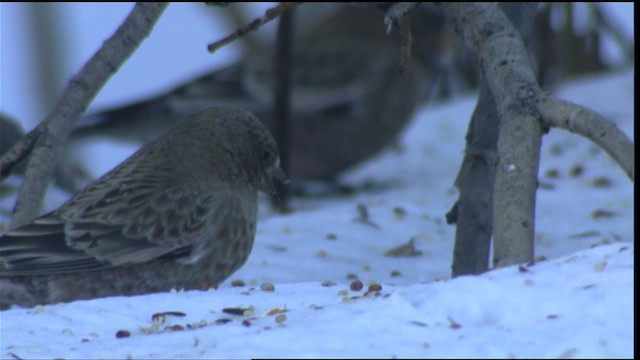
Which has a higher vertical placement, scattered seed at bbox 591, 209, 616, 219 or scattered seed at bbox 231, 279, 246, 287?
scattered seed at bbox 591, 209, 616, 219

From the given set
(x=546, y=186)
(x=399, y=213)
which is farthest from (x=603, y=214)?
(x=399, y=213)

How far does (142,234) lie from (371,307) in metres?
1.87

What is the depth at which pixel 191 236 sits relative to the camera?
15.7 ft

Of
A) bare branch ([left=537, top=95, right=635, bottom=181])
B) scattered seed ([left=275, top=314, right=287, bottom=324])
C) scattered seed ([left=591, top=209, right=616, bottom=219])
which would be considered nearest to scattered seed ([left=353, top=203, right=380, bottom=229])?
scattered seed ([left=591, top=209, right=616, bottom=219])

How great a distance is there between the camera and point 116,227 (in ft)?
15.6

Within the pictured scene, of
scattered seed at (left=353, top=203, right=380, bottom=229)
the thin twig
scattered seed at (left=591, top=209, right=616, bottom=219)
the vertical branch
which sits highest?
the vertical branch

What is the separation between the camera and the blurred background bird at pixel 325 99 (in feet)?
27.4

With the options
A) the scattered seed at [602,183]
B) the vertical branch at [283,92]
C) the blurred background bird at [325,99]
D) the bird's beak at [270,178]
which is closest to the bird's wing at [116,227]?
the bird's beak at [270,178]

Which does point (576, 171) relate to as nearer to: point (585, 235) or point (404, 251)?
point (585, 235)

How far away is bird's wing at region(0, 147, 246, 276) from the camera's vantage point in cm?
459

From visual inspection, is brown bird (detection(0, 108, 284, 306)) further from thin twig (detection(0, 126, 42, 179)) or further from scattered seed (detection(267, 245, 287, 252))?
scattered seed (detection(267, 245, 287, 252))

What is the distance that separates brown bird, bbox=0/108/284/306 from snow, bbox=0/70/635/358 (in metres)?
0.33

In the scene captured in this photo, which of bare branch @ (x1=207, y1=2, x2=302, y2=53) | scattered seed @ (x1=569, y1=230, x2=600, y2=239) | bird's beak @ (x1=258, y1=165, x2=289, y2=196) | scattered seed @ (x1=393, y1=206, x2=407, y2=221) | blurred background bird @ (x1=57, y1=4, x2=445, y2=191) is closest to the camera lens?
bare branch @ (x1=207, y1=2, x2=302, y2=53)

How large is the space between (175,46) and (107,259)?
732 cm
